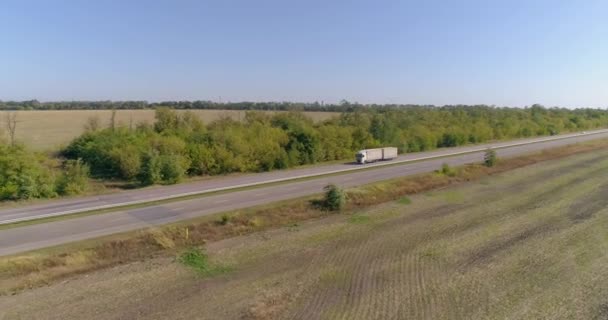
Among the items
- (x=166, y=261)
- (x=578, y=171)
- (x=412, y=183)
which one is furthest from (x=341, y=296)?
(x=578, y=171)

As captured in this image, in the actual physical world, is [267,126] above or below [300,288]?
above

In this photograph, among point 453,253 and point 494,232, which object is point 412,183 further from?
point 453,253

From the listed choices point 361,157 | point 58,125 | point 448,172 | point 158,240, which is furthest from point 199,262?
point 58,125

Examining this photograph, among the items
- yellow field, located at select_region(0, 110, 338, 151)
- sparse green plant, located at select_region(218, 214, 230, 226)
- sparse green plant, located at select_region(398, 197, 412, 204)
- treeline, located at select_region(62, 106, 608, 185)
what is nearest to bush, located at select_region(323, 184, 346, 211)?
sparse green plant, located at select_region(398, 197, 412, 204)

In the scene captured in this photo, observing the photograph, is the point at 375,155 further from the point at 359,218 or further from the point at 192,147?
the point at 359,218

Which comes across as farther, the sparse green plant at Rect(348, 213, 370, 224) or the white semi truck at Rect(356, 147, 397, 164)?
the white semi truck at Rect(356, 147, 397, 164)

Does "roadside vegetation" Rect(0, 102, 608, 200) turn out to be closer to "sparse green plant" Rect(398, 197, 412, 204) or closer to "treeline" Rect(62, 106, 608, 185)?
"treeline" Rect(62, 106, 608, 185)
